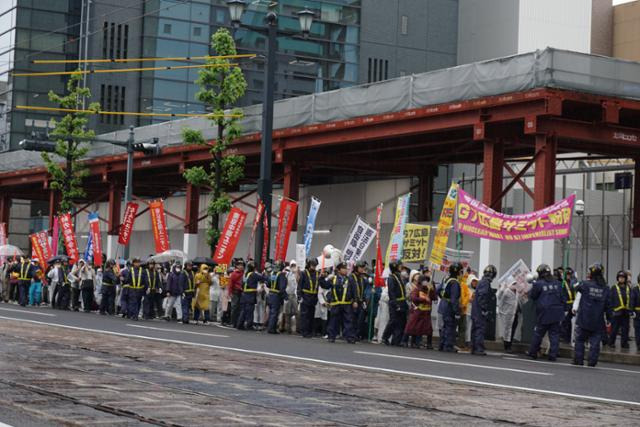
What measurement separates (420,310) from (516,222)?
126 inches

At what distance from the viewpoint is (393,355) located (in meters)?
19.5

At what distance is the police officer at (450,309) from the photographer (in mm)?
22031

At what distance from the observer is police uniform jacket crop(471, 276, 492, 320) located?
70.6ft

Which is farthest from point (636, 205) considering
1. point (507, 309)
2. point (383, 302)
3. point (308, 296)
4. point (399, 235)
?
point (308, 296)

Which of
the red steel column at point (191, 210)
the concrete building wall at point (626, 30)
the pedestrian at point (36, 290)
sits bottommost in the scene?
the pedestrian at point (36, 290)

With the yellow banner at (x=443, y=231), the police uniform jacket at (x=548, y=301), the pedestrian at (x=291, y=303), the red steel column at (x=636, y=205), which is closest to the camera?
the police uniform jacket at (x=548, y=301)

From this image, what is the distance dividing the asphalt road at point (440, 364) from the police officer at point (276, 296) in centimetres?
139

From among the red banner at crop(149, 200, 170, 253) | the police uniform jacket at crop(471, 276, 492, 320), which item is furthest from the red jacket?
the red banner at crop(149, 200, 170, 253)

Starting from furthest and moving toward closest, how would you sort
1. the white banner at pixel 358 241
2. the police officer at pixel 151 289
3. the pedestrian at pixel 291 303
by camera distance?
1. the police officer at pixel 151 289
2. the pedestrian at pixel 291 303
3. the white banner at pixel 358 241

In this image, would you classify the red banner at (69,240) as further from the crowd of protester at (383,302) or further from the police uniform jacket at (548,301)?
the police uniform jacket at (548,301)

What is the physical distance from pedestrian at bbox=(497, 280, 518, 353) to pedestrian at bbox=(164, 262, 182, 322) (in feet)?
34.4

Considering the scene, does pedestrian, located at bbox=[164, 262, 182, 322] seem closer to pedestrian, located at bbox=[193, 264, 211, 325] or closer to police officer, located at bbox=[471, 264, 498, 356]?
pedestrian, located at bbox=[193, 264, 211, 325]

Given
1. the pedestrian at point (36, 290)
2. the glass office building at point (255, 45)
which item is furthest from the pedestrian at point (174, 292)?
the glass office building at point (255, 45)

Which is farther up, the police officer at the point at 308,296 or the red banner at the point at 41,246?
the red banner at the point at 41,246
